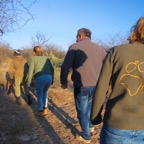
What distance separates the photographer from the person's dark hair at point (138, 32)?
7.54 feet

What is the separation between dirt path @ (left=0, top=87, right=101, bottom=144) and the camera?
5.33 metres

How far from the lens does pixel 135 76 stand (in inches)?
88.6

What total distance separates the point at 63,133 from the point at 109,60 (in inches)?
141

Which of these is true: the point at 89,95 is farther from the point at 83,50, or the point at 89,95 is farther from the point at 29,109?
the point at 29,109

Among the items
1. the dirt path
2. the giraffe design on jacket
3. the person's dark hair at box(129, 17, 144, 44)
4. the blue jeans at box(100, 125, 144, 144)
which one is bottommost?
the dirt path

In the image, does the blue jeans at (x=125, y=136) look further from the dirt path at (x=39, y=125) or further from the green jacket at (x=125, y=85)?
the dirt path at (x=39, y=125)

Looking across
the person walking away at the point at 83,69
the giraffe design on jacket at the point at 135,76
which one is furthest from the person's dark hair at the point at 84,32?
the giraffe design on jacket at the point at 135,76

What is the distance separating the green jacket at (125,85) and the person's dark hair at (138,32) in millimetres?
43

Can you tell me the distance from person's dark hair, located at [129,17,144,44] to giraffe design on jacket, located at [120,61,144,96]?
21 cm

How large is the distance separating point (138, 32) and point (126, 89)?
47cm

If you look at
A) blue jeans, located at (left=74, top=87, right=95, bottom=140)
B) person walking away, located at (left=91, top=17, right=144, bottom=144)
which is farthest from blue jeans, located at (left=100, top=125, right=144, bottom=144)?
blue jeans, located at (left=74, top=87, right=95, bottom=140)

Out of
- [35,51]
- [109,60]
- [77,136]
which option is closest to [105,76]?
[109,60]

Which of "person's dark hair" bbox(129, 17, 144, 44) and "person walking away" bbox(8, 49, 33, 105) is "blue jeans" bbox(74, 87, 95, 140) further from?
"person walking away" bbox(8, 49, 33, 105)

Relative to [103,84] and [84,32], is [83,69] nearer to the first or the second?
[84,32]
